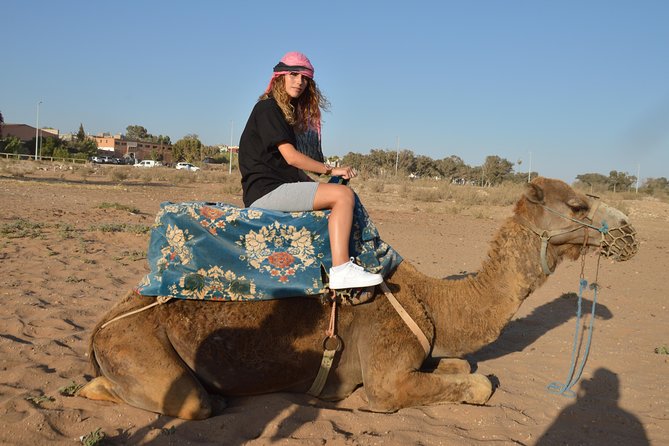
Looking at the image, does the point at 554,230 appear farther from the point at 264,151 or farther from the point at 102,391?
the point at 102,391

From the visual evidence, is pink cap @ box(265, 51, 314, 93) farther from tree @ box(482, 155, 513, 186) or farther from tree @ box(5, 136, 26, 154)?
tree @ box(5, 136, 26, 154)

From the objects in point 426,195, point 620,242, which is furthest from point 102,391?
point 426,195

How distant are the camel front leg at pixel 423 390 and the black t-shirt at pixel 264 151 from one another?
197 centimetres

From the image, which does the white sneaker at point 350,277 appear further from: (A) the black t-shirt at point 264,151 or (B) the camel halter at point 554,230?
(B) the camel halter at point 554,230

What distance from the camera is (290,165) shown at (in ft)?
18.2

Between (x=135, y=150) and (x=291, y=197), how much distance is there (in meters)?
128

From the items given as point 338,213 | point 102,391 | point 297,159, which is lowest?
point 102,391

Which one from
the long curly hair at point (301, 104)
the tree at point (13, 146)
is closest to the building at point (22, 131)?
the tree at point (13, 146)

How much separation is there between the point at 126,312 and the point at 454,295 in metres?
2.92

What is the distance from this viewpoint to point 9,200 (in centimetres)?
1859

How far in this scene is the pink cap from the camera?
5488 mm

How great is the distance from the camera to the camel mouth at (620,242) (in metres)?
5.65

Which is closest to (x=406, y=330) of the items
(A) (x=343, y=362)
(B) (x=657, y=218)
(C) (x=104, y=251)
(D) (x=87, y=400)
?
(A) (x=343, y=362)

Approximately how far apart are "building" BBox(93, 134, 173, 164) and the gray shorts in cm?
10958
